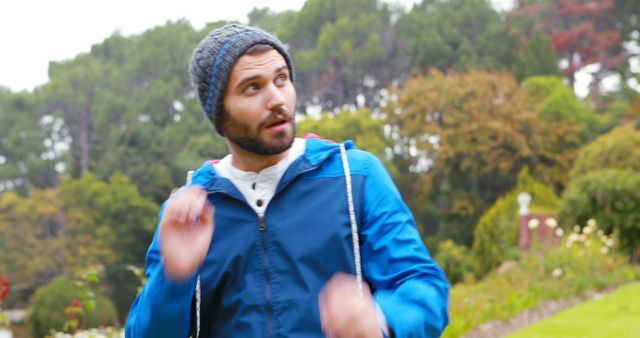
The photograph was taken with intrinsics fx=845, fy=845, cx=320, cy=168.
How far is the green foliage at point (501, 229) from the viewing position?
1823 cm

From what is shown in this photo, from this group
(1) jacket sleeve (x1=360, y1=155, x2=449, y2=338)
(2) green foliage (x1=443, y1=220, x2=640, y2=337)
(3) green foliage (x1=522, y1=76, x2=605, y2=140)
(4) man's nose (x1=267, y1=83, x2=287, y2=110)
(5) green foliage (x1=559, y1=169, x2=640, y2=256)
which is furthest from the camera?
(3) green foliage (x1=522, y1=76, x2=605, y2=140)

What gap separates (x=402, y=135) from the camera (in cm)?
2656

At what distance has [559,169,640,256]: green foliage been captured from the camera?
45.6 ft

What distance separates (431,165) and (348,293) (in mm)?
26237

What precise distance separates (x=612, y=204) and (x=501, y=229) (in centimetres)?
459

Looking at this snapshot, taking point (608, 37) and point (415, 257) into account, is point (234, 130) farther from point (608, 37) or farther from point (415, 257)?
point (608, 37)

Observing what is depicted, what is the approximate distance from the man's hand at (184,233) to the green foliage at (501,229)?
1592cm

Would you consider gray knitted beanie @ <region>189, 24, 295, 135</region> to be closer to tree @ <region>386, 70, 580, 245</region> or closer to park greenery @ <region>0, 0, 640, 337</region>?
park greenery @ <region>0, 0, 640, 337</region>

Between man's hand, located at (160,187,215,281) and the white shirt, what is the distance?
229mm

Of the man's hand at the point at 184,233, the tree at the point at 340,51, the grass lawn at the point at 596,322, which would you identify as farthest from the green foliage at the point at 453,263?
the man's hand at the point at 184,233

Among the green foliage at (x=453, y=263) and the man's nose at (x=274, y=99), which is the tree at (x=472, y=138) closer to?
the green foliage at (x=453, y=263)

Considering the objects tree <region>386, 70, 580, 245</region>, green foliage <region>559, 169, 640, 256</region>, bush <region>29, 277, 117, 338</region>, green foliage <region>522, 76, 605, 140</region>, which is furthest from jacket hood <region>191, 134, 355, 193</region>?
green foliage <region>522, 76, 605, 140</region>

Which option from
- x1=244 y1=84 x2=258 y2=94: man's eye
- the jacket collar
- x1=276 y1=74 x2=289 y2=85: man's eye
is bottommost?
the jacket collar

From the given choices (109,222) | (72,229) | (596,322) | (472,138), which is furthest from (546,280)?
(72,229)
